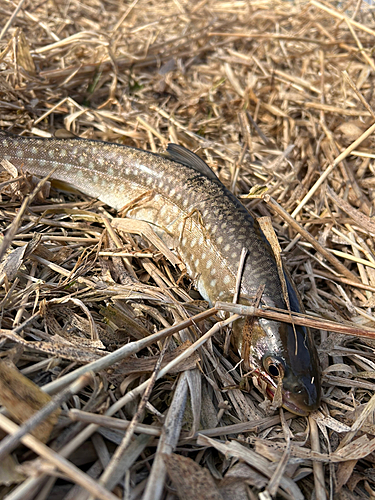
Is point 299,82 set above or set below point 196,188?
above

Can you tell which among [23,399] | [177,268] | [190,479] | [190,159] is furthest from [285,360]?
[190,159]

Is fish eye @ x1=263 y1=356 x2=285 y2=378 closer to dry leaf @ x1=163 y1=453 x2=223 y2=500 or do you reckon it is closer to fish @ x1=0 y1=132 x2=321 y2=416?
fish @ x1=0 y1=132 x2=321 y2=416

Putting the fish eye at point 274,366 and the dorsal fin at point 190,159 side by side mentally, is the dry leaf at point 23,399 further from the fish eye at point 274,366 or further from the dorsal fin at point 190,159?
the dorsal fin at point 190,159

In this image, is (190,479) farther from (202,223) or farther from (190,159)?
(190,159)

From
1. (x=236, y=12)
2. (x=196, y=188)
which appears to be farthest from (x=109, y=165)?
(x=236, y=12)

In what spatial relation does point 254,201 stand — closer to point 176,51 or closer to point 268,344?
point 268,344
